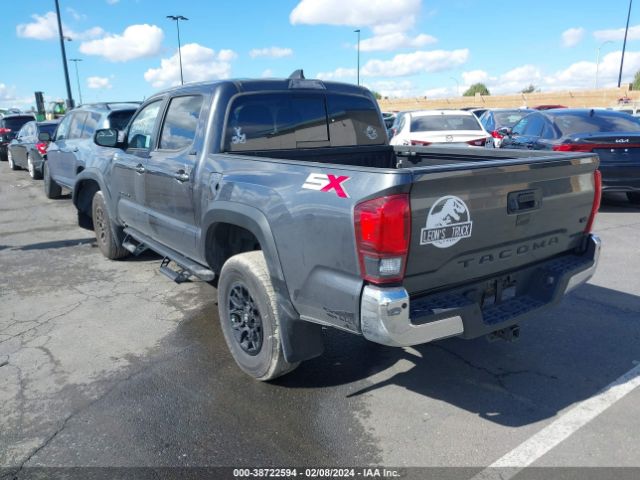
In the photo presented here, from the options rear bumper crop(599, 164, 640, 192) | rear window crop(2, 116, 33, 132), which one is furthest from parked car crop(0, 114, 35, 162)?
rear bumper crop(599, 164, 640, 192)

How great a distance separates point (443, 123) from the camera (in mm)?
11250

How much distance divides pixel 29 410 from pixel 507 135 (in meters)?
9.33

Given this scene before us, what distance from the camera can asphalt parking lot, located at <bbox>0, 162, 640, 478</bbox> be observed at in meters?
2.85

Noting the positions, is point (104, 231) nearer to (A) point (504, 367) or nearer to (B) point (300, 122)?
(B) point (300, 122)

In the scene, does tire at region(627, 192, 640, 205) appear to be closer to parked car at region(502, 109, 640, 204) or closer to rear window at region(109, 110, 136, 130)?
parked car at region(502, 109, 640, 204)

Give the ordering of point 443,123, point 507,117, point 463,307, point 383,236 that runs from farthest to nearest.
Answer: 1. point 507,117
2. point 443,123
3. point 463,307
4. point 383,236

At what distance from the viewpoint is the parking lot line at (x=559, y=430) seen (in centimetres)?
267

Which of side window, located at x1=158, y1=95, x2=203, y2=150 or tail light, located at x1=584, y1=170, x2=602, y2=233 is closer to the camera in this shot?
tail light, located at x1=584, y1=170, x2=602, y2=233

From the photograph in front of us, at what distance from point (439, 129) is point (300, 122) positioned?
747cm

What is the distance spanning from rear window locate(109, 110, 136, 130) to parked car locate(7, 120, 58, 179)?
5.79 m

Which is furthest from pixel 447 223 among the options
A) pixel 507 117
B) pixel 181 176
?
pixel 507 117

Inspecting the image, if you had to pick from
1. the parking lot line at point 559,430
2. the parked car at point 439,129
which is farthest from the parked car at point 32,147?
the parking lot line at point 559,430

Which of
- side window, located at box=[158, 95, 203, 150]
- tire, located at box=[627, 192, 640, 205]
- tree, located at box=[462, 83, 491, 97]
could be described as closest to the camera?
side window, located at box=[158, 95, 203, 150]

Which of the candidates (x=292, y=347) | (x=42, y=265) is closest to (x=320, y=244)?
(x=292, y=347)
